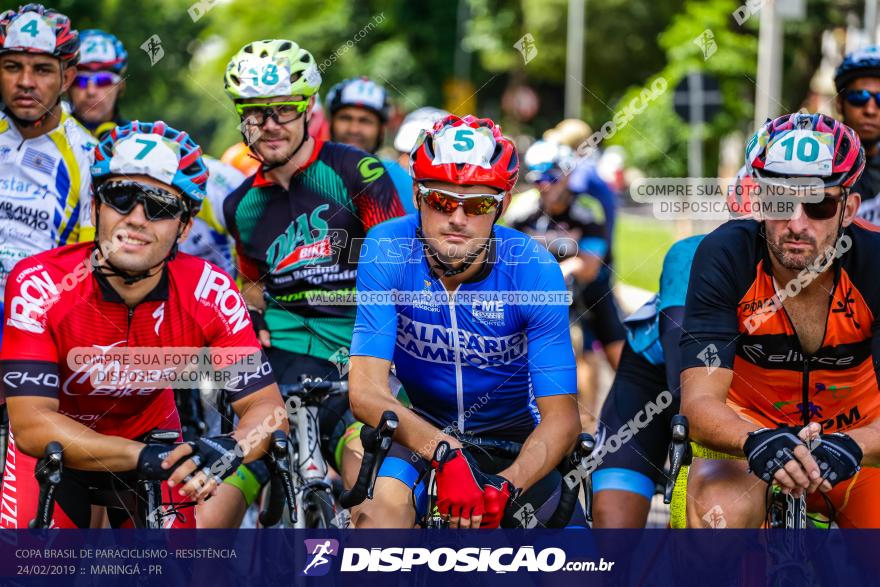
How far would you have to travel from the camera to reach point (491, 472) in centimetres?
511

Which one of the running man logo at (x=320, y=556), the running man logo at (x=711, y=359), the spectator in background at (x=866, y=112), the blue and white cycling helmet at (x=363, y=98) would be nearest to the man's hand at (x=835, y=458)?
the running man logo at (x=711, y=359)

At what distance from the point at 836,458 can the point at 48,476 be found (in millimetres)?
2633

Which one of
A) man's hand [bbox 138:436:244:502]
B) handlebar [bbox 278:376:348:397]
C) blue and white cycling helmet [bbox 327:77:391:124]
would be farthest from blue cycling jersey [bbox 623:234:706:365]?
blue and white cycling helmet [bbox 327:77:391:124]

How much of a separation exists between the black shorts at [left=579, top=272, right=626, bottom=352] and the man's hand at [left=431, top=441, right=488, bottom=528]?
20.7 feet

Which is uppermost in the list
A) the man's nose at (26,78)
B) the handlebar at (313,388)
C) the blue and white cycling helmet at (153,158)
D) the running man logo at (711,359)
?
the man's nose at (26,78)

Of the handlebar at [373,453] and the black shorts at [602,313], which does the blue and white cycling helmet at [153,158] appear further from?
the black shorts at [602,313]

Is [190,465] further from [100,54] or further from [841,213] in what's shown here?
[100,54]

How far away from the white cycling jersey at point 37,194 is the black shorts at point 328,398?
139cm

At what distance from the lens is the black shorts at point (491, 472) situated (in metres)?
4.78

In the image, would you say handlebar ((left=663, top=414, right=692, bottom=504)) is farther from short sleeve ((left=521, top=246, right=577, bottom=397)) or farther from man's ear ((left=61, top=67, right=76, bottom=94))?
man's ear ((left=61, top=67, right=76, bottom=94))

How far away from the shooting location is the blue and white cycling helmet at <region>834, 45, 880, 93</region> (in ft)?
26.0

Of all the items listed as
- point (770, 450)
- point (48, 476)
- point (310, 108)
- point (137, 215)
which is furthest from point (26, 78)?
point (770, 450)

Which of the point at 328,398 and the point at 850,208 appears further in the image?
the point at 328,398

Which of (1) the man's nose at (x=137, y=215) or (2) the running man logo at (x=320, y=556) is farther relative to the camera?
(1) the man's nose at (x=137, y=215)
